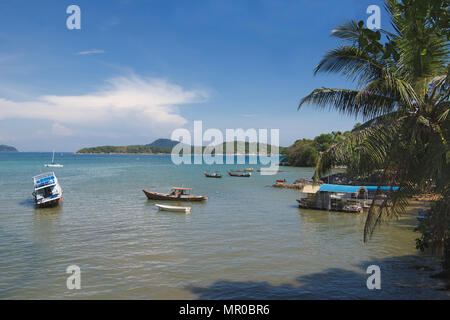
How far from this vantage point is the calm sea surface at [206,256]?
12.1m

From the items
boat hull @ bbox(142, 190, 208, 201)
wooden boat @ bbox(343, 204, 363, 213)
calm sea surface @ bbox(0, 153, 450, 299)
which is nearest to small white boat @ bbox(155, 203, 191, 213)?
calm sea surface @ bbox(0, 153, 450, 299)

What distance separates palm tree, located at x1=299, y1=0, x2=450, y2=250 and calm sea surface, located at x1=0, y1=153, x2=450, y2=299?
562 centimetres

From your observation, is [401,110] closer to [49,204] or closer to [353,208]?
[353,208]

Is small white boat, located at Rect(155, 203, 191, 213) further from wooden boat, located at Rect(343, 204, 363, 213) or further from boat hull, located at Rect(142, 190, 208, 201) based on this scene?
wooden boat, located at Rect(343, 204, 363, 213)

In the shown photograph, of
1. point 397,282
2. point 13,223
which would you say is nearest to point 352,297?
point 397,282

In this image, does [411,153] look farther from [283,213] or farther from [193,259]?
[283,213]

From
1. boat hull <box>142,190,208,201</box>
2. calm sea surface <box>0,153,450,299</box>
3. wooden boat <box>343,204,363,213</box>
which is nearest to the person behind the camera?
calm sea surface <box>0,153,450,299</box>

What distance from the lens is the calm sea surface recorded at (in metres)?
12.1

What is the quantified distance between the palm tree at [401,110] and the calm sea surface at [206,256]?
562cm

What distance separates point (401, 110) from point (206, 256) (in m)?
11.4

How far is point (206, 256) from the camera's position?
16.3m

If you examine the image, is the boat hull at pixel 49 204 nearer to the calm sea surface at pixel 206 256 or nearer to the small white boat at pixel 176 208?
the calm sea surface at pixel 206 256

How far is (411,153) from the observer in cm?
750

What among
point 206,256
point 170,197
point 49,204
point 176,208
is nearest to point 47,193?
point 49,204
